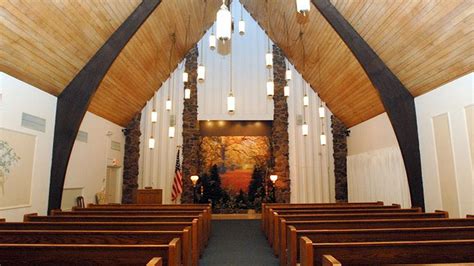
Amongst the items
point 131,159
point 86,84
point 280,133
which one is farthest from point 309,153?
point 86,84

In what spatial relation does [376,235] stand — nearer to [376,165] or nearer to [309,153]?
[376,165]

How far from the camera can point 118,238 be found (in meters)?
2.68

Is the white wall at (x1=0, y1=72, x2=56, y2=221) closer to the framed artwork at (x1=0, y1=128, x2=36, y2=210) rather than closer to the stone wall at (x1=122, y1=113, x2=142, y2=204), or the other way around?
the framed artwork at (x1=0, y1=128, x2=36, y2=210)

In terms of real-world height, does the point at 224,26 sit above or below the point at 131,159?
above

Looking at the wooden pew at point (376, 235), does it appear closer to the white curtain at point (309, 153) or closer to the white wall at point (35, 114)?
the white wall at point (35, 114)

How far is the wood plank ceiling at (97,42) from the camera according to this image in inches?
176

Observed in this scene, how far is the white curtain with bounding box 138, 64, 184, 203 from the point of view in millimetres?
9742

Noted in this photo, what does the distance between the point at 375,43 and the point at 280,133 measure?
4563mm

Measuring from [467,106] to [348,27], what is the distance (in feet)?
8.14

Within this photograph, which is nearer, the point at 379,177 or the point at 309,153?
the point at 379,177

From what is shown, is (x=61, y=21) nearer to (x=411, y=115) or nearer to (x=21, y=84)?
(x=21, y=84)

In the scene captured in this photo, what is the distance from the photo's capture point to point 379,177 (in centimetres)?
790

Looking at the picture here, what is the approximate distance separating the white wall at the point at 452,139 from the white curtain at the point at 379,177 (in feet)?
3.25

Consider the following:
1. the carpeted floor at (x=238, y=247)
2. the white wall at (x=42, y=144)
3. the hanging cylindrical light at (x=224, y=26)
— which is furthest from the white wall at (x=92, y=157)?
the hanging cylindrical light at (x=224, y=26)
